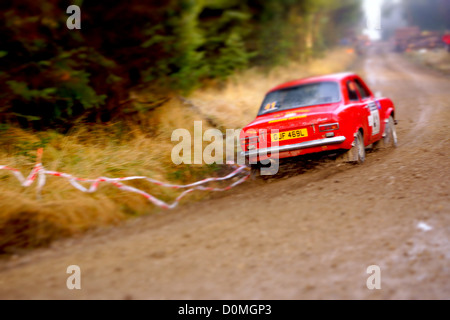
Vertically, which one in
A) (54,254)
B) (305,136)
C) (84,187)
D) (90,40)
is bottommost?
(54,254)

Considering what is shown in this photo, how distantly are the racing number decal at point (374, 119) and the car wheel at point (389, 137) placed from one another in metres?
0.50

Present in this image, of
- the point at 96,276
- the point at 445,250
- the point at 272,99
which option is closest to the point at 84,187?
the point at 96,276

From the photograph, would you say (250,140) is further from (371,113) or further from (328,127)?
(371,113)

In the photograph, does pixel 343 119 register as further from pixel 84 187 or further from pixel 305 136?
pixel 84 187

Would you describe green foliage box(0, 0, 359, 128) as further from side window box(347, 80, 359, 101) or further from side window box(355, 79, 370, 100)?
side window box(355, 79, 370, 100)

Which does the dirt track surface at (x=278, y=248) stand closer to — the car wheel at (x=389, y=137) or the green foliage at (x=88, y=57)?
the car wheel at (x=389, y=137)

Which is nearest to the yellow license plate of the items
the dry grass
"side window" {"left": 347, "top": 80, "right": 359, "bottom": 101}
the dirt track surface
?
the dirt track surface

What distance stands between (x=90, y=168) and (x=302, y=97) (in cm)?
360

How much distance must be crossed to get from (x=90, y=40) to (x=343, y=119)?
464 centimetres

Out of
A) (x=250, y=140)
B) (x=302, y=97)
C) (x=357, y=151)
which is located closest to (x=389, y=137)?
(x=357, y=151)

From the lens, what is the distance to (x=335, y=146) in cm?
709

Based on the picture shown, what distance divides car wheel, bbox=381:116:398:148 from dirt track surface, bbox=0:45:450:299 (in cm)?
196

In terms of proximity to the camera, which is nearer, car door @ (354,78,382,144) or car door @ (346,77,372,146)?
car door @ (346,77,372,146)

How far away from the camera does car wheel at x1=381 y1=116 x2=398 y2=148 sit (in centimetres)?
911
